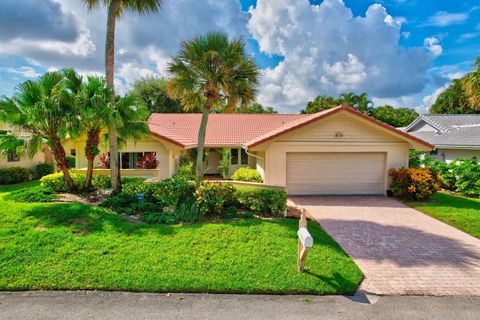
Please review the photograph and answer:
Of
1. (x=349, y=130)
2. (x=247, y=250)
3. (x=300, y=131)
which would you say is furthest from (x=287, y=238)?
(x=349, y=130)

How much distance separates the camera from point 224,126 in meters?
21.5

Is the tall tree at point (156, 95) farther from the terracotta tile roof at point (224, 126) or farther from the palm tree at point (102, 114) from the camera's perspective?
the palm tree at point (102, 114)

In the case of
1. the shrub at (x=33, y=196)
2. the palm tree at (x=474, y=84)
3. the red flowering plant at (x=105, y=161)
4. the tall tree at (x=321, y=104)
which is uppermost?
the tall tree at (x=321, y=104)

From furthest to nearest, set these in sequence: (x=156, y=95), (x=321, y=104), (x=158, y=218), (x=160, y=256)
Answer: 1. (x=321, y=104)
2. (x=156, y=95)
3. (x=158, y=218)
4. (x=160, y=256)

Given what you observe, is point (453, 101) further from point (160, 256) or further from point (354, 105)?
point (160, 256)

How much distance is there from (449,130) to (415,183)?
13.7 metres

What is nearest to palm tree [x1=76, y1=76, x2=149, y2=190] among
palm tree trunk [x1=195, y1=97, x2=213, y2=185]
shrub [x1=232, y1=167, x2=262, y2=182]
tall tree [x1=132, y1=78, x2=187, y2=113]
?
palm tree trunk [x1=195, y1=97, x2=213, y2=185]

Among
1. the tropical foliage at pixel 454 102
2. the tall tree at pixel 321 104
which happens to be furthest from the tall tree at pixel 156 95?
the tropical foliage at pixel 454 102

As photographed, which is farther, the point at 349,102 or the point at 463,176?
the point at 349,102

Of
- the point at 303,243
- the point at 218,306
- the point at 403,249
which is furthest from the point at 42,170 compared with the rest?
the point at 403,249

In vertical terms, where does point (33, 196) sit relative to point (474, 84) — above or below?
below

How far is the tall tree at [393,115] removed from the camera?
36.8 m

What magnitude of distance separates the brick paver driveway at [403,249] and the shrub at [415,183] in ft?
4.55

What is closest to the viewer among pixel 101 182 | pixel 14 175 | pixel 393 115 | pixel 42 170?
pixel 101 182
